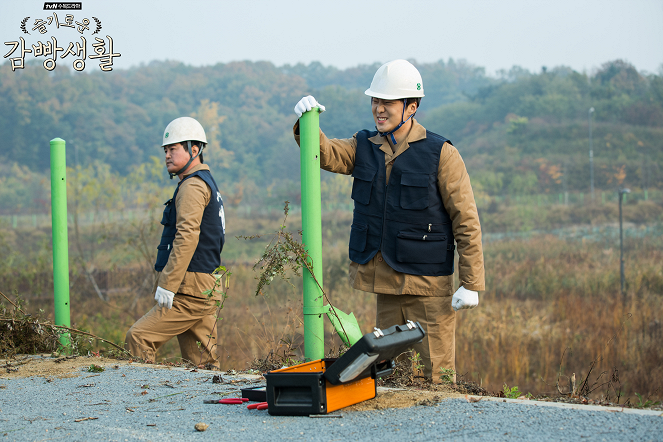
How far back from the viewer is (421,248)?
3.93 m

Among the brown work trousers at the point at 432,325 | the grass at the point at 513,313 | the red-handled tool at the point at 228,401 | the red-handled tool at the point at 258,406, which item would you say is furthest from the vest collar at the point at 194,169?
the red-handled tool at the point at 258,406

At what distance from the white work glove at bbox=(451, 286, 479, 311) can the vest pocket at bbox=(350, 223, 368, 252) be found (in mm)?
666

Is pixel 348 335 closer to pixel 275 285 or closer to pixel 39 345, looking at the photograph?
pixel 39 345

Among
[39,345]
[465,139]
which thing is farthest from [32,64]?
[39,345]

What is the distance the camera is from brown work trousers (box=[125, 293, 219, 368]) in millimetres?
4746

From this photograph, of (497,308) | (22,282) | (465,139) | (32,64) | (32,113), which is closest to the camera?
(497,308)

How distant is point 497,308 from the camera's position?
1502 cm

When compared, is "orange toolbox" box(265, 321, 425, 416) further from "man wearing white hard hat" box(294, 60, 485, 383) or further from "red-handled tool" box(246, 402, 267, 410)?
"man wearing white hard hat" box(294, 60, 485, 383)

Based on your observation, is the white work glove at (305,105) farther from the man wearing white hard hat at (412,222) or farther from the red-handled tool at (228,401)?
the red-handled tool at (228,401)

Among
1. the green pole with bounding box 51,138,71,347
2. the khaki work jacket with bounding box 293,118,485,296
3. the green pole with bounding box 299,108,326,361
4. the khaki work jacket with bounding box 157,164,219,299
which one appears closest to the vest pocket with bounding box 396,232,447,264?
the khaki work jacket with bounding box 293,118,485,296

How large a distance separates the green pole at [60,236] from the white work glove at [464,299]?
11.5 ft

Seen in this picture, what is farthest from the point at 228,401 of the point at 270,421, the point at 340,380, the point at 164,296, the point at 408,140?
the point at 408,140

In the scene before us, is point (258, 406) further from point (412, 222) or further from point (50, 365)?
point (50, 365)

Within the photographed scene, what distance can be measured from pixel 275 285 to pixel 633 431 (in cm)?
1682
